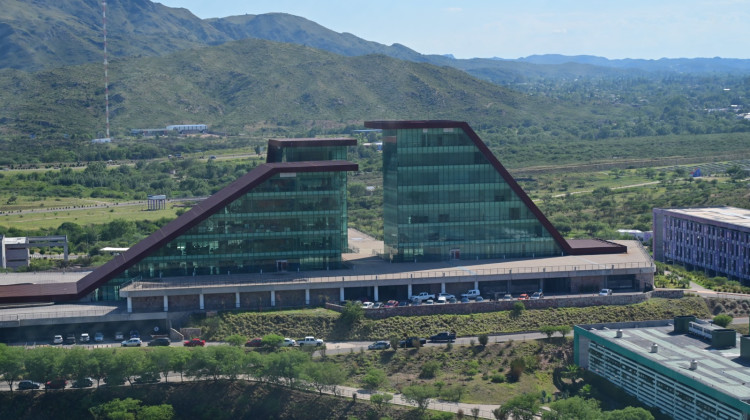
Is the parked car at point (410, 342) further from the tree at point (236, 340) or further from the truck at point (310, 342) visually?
the tree at point (236, 340)

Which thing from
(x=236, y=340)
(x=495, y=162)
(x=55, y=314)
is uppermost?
(x=495, y=162)

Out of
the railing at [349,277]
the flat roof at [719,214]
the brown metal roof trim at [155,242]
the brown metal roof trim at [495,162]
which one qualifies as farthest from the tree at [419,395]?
the flat roof at [719,214]

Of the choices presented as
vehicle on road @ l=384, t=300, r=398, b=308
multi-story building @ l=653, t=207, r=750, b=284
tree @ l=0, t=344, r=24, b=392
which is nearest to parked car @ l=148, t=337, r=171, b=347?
tree @ l=0, t=344, r=24, b=392

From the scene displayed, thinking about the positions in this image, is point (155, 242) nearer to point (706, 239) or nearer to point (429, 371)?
point (429, 371)

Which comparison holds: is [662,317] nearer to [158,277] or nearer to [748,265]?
[748,265]

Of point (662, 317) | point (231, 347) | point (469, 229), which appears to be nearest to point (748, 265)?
point (662, 317)

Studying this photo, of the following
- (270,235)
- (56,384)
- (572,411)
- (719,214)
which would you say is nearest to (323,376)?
(572,411)

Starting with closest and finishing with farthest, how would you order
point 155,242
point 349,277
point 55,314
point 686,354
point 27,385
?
1. point 686,354
2. point 27,385
3. point 55,314
4. point 349,277
5. point 155,242

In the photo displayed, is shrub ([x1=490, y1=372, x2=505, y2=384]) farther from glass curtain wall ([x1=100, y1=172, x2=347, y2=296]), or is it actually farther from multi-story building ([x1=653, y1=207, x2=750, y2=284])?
multi-story building ([x1=653, y1=207, x2=750, y2=284])
